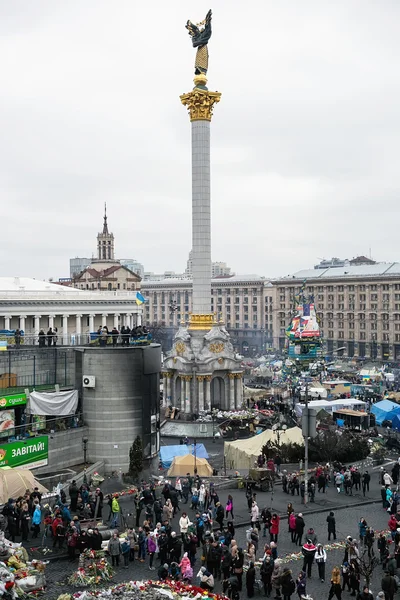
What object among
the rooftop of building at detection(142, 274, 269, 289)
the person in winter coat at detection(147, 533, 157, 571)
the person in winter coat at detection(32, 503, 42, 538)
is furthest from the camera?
the rooftop of building at detection(142, 274, 269, 289)

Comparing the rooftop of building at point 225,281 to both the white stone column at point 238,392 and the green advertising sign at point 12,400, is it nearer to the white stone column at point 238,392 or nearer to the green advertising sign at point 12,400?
the white stone column at point 238,392

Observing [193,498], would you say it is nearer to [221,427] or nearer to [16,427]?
[16,427]

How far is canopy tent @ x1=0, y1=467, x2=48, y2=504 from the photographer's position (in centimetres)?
2522

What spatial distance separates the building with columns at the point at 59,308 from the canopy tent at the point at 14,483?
172ft

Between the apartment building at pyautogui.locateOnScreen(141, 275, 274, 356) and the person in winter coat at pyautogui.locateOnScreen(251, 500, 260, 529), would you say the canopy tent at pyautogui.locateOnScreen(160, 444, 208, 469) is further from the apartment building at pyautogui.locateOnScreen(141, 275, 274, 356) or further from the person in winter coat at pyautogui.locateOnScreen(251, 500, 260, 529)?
the apartment building at pyautogui.locateOnScreen(141, 275, 274, 356)

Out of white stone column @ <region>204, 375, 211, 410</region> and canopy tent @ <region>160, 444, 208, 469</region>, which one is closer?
canopy tent @ <region>160, 444, 208, 469</region>

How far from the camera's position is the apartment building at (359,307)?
126 metres

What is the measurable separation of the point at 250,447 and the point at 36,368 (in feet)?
39.7

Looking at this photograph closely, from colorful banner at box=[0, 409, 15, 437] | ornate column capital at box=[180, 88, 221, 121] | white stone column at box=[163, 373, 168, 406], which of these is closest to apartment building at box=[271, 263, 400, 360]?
white stone column at box=[163, 373, 168, 406]

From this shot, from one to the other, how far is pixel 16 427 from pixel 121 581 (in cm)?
1317

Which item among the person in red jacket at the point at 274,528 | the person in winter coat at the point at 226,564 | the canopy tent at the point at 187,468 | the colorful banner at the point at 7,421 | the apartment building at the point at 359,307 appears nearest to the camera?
the person in winter coat at the point at 226,564

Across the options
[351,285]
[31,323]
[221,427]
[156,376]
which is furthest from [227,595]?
[351,285]

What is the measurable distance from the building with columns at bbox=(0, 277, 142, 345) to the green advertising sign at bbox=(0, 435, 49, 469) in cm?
4634

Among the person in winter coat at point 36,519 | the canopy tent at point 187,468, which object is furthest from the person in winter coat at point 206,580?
the canopy tent at point 187,468
